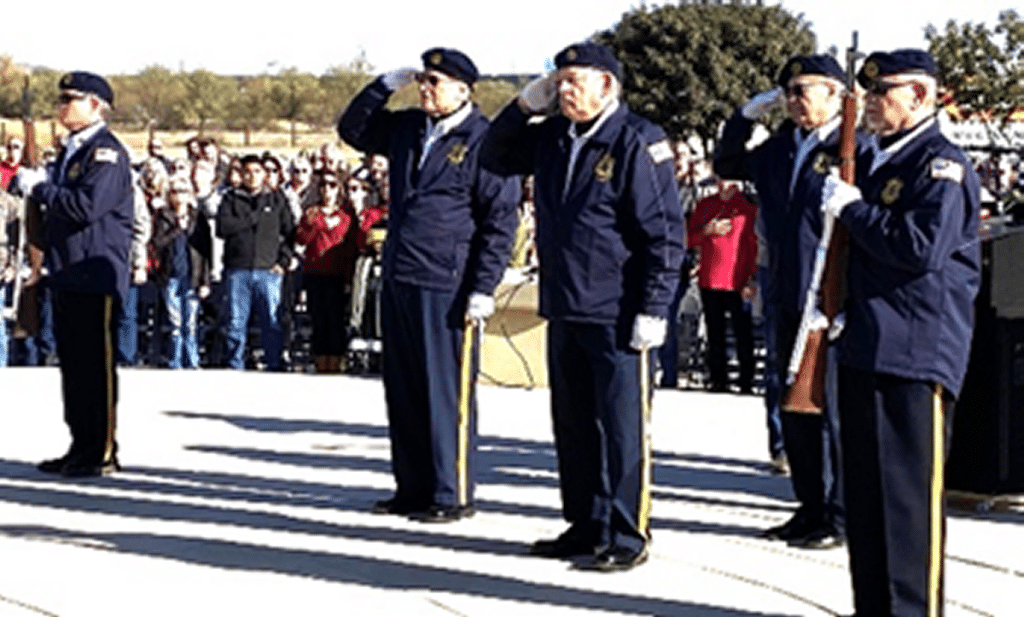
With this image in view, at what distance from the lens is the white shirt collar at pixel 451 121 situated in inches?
407

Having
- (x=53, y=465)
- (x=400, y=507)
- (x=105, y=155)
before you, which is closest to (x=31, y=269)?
(x=105, y=155)

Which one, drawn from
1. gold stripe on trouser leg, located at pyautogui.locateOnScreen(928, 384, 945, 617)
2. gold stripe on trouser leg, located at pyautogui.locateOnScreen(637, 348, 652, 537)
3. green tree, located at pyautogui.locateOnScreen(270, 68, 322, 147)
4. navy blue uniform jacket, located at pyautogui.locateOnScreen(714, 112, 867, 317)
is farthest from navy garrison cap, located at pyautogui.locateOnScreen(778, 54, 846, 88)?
green tree, located at pyautogui.locateOnScreen(270, 68, 322, 147)

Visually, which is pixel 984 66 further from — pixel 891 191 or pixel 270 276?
pixel 891 191

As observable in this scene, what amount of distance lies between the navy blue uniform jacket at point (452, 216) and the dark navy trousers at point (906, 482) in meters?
2.95

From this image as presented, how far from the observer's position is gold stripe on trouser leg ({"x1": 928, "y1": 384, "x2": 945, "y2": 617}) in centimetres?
759

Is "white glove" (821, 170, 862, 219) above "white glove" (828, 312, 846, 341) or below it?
above

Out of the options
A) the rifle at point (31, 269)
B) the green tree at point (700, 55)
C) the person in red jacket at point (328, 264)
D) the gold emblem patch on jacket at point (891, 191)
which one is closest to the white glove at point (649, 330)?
the gold emblem patch on jacket at point (891, 191)

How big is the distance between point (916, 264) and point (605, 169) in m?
1.94

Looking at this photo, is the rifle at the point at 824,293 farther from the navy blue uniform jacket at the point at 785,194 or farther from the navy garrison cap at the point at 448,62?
the navy garrison cap at the point at 448,62

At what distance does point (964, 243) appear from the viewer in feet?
24.8


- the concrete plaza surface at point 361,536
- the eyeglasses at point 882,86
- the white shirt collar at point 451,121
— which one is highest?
the eyeglasses at point 882,86

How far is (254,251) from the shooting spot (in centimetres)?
1833

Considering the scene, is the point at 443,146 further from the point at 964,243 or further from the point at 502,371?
the point at 502,371

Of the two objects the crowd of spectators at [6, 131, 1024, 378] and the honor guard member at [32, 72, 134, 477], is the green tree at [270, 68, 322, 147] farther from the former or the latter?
the honor guard member at [32, 72, 134, 477]
